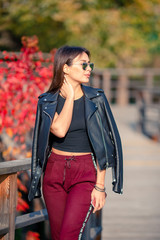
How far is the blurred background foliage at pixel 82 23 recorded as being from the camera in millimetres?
13164

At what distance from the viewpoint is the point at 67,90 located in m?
2.78

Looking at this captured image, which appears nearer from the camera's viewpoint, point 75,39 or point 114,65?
point 75,39

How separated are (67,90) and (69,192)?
0.63 m

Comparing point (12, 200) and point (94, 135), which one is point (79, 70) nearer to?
point (94, 135)

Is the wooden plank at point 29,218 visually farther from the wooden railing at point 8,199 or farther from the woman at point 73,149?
the woman at point 73,149

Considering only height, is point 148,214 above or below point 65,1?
below

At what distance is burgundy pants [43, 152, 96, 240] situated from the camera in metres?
2.63

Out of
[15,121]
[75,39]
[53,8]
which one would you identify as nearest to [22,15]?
[53,8]

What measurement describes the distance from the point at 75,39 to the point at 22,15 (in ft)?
10.8

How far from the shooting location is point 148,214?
5.32 meters

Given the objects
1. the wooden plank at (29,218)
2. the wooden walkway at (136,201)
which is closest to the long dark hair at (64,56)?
the wooden plank at (29,218)

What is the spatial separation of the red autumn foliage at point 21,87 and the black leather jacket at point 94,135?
2428mm

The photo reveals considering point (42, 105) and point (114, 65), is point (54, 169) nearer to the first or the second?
point (42, 105)

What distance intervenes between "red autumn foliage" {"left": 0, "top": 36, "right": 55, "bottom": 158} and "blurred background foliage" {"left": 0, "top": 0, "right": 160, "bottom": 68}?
7.59 meters
